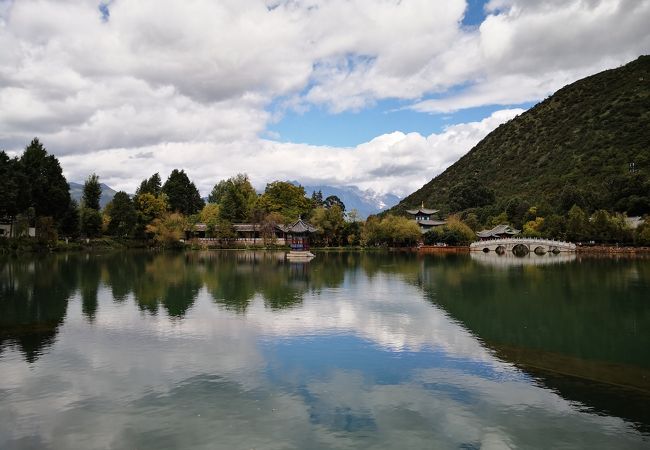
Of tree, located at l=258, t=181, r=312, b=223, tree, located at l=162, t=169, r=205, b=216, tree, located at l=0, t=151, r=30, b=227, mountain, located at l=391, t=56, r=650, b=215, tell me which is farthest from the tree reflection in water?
mountain, located at l=391, t=56, r=650, b=215

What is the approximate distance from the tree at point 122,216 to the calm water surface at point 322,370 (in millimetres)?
45534

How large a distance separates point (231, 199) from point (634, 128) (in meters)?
78.5

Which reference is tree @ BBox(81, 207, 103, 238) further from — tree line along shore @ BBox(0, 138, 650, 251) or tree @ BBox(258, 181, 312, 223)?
tree @ BBox(258, 181, 312, 223)

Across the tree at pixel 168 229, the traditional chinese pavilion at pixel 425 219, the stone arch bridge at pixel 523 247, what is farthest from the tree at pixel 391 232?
the tree at pixel 168 229

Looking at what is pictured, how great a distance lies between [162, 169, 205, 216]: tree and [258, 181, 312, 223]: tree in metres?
14.1

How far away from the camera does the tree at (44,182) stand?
55456mm

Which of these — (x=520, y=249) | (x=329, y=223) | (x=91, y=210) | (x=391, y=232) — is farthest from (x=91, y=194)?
(x=520, y=249)

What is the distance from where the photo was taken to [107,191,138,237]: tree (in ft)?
231

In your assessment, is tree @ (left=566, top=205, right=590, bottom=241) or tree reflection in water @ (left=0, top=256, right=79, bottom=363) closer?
tree reflection in water @ (left=0, top=256, right=79, bottom=363)

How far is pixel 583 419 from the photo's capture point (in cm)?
980

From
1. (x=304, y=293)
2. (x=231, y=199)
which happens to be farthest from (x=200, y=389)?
(x=231, y=199)

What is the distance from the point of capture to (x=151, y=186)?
82.6 meters

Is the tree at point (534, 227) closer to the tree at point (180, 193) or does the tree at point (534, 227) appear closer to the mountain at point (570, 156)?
the mountain at point (570, 156)

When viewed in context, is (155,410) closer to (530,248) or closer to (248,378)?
(248,378)
